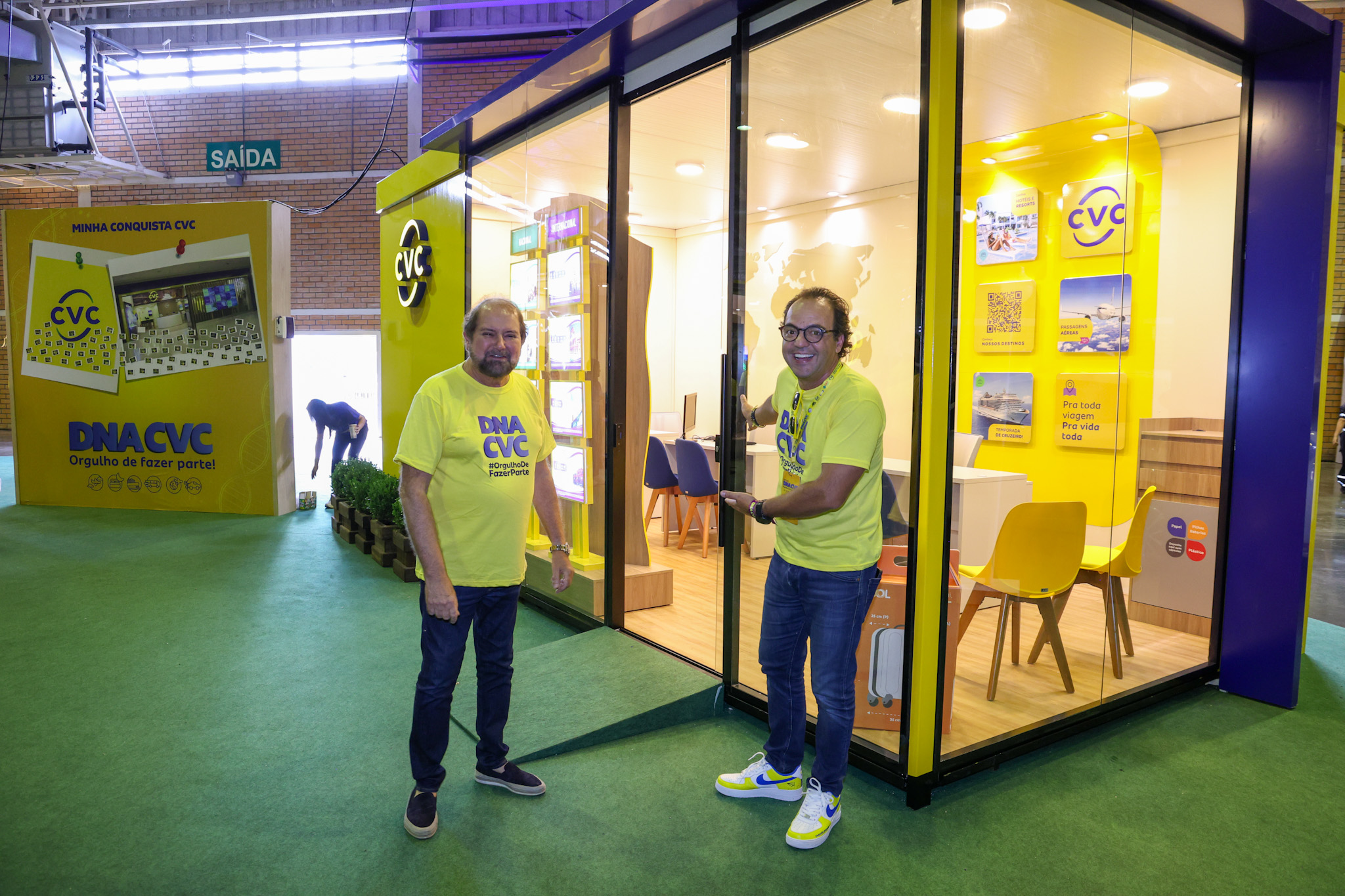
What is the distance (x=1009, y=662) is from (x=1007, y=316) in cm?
146

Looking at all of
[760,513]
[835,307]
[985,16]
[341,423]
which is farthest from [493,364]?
[341,423]

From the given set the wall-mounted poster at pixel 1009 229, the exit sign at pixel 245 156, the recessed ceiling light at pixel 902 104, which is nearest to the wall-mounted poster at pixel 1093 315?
the wall-mounted poster at pixel 1009 229

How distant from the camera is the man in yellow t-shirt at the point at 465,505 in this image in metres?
2.39

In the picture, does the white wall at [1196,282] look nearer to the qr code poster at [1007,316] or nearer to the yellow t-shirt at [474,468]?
the qr code poster at [1007,316]

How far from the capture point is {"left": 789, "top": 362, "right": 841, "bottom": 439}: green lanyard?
248 centimetres

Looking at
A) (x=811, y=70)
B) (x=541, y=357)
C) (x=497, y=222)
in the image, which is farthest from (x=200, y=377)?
(x=811, y=70)

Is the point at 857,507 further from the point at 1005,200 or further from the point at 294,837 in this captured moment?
the point at 294,837

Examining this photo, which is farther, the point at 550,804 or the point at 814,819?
the point at 550,804

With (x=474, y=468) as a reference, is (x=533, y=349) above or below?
above

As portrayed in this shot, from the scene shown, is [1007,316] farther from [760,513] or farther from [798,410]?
[760,513]

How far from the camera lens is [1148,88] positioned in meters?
4.11

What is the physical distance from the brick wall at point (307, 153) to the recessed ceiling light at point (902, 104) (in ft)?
35.5

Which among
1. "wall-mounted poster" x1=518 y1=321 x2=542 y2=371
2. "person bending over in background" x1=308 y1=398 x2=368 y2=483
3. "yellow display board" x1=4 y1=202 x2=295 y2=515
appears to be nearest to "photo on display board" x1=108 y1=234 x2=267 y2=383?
"yellow display board" x1=4 y1=202 x2=295 y2=515

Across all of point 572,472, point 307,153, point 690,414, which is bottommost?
point 572,472
